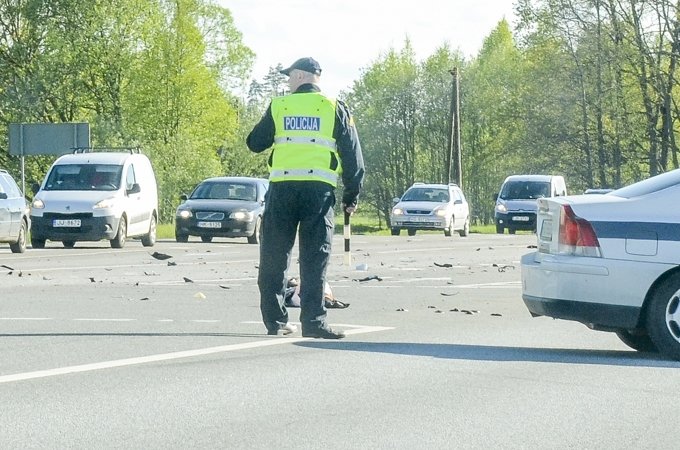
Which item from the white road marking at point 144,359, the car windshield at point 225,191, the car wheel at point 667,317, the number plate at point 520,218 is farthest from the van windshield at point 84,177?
the number plate at point 520,218

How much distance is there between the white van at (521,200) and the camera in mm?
51406

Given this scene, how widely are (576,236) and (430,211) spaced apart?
3654 cm

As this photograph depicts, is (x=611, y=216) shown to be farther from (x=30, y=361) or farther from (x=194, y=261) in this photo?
(x=194, y=261)

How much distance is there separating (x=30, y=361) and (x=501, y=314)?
18.5 feet

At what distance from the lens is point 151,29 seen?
72.7m

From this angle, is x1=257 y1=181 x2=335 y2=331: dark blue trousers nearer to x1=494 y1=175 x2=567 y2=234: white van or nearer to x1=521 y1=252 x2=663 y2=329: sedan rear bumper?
x1=521 y1=252 x2=663 y2=329: sedan rear bumper

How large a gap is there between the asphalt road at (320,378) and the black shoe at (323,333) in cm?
25

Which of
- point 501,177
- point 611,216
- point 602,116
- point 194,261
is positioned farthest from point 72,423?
point 501,177

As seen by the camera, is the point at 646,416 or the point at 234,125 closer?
the point at 646,416

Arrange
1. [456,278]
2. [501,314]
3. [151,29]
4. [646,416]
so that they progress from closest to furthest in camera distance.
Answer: [646,416], [501,314], [456,278], [151,29]

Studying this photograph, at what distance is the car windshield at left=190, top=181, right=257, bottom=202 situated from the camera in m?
Result: 35.3

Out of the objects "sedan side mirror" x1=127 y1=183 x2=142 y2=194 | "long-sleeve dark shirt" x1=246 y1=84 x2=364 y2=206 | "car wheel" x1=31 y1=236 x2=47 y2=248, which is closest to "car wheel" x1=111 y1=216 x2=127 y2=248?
"sedan side mirror" x1=127 y1=183 x2=142 y2=194

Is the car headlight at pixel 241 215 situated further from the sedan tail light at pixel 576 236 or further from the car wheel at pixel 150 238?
the sedan tail light at pixel 576 236

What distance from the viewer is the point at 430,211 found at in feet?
154
